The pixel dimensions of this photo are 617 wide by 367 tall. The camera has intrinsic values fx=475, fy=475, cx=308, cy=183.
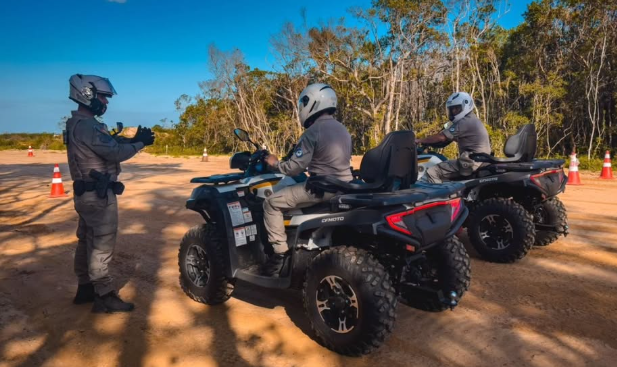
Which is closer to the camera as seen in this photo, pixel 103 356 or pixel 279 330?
pixel 103 356

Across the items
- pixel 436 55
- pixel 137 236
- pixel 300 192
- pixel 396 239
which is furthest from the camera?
pixel 436 55

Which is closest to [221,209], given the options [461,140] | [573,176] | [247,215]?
[247,215]

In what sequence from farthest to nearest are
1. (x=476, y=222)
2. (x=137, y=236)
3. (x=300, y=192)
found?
(x=137, y=236)
(x=476, y=222)
(x=300, y=192)

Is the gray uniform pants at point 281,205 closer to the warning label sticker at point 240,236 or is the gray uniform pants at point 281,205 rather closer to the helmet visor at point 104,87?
the warning label sticker at point 240,236

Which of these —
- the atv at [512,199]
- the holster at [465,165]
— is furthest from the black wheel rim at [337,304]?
the holster at [465,165]

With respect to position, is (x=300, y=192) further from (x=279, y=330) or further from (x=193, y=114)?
(x=193, y=114)

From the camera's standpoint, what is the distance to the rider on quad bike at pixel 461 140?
5926 mm

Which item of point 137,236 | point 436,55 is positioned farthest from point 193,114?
point 137,236

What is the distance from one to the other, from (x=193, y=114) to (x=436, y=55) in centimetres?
3005

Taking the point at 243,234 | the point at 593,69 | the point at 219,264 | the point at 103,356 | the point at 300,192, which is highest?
the point at 593,69

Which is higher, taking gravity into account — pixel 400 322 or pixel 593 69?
pixel 593 69

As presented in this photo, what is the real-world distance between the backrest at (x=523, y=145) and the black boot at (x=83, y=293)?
4.91m

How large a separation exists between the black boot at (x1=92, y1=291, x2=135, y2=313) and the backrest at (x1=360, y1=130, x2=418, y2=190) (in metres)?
2.43

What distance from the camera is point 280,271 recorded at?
385 centimetres
